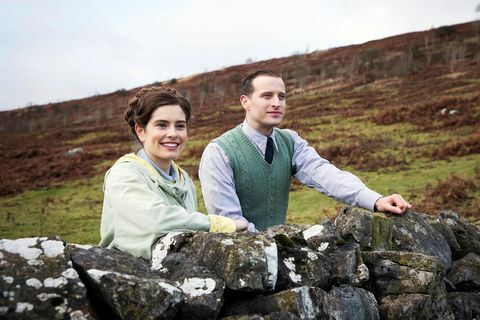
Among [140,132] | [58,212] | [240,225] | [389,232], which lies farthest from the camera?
[58,212]

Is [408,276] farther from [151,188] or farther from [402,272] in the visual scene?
[151,188]

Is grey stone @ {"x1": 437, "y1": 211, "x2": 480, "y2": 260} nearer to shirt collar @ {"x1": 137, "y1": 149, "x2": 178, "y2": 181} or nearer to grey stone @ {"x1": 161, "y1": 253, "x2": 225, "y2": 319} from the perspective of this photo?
shirt collar @ {"x1": 137, "y1": 149, "x2": 178, "y2": 181}

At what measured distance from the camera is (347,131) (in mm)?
31000

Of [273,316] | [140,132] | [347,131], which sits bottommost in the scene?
[347,131]

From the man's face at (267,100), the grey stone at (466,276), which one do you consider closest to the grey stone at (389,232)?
the grey stone at (466,276)

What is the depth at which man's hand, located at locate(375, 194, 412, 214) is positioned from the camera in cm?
436

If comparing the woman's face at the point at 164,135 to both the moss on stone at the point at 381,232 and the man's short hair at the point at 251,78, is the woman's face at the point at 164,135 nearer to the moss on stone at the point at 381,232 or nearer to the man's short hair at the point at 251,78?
the man's short hair at the point at 251,78

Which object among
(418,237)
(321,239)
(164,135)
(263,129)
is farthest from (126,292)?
(418,237)

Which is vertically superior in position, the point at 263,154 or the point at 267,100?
the point at 267,100

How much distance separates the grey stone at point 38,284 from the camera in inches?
84.4

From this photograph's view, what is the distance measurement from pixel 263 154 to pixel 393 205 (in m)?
1.40

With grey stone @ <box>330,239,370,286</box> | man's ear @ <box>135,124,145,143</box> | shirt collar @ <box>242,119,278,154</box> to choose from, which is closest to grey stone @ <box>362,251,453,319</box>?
grey stone @ <box>330,239,370,286</box>

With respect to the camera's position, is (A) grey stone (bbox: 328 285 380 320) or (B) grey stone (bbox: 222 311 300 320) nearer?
(B) grey stone (bbox: 222 311 300 320)

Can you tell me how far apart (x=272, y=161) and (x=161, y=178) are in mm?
1725
